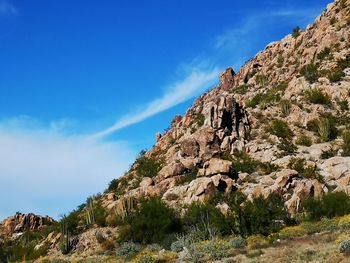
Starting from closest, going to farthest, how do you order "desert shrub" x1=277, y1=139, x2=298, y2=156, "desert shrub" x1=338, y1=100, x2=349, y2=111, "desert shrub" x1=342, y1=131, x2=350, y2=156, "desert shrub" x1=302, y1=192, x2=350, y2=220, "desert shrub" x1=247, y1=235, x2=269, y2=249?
"desert shrub" x1=247, y1=235, x2=269, y2=249 < "desert shrub" x1=302, y1=192, x2=350, y2=220 < "desert shrub" x1=342, y1=131, x2=350, y2=156 < "desert shrub" x1=277, y1=139, x2=298, y2=156 < "desert shrub" x1=338, y1=100, x2=349, y2=111

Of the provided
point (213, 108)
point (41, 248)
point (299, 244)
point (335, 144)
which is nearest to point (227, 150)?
point (213, 108)

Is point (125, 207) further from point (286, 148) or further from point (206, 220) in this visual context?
point (286, 148)

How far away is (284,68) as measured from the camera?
5541 centimetres

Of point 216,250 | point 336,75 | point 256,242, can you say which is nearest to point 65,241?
point 256,242

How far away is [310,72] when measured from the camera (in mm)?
47250

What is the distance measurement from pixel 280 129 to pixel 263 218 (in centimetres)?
1623

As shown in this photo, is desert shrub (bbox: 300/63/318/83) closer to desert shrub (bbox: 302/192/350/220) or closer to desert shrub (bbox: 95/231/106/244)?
desert shrub (bbox: 302/192/350/220)

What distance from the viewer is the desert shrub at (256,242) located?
20516 millimetres

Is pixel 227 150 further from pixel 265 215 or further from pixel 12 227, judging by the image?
pixel 12 227

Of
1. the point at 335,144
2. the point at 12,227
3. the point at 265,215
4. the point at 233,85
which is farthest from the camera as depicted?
the point at 233,85

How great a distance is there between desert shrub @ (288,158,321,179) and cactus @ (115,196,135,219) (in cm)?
1292

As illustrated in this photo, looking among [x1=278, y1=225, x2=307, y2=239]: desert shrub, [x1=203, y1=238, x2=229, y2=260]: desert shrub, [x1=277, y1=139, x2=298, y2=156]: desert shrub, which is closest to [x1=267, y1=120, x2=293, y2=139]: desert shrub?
[x1=277, y1=139, x2=298, y2=156]: desert shrub

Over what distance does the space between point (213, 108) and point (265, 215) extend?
1878 cm

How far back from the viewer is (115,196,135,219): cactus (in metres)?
34.0
